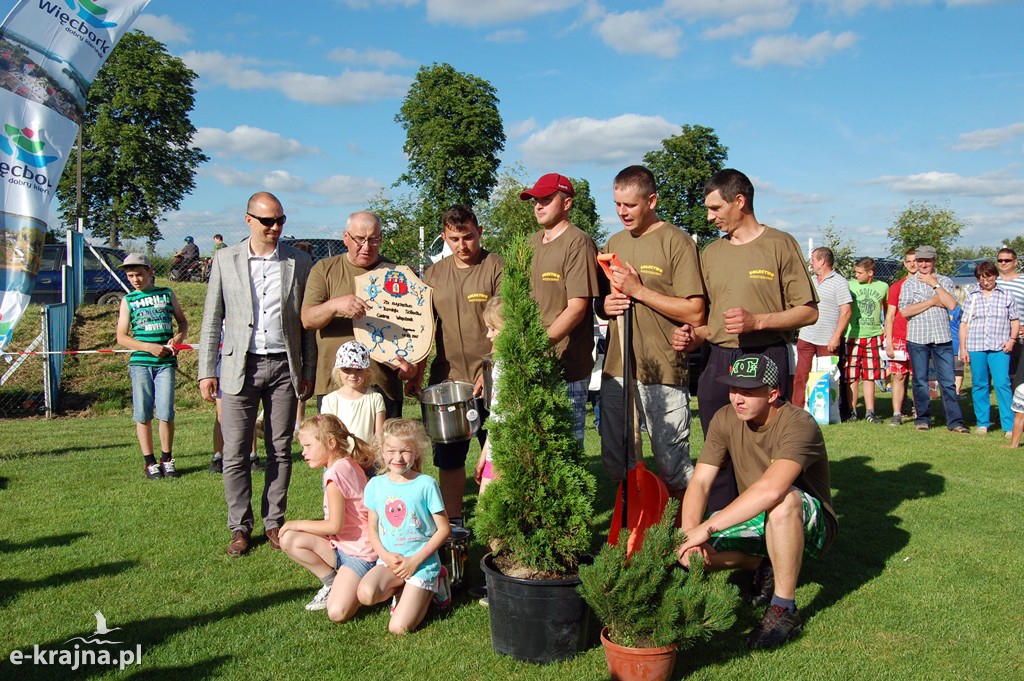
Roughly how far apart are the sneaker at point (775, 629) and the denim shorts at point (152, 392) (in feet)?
18.9

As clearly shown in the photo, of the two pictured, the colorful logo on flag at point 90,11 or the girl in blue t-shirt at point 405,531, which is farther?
the colorful logo on flag at point 90,11

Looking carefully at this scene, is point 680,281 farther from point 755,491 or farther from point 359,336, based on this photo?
point 359,336

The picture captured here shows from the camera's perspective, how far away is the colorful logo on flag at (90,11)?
6.90 meters

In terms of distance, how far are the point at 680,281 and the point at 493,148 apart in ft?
151

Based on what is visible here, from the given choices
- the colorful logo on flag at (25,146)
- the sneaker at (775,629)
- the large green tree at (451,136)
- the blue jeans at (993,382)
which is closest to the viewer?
the sneaker at (775,629)

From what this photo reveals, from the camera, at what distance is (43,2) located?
6.66 metres

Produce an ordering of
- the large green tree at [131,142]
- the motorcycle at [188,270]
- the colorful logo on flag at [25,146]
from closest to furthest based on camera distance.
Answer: the colorful logo on flag at [25,146] → the motorcycle at [188,270] → the large green tree at [131,142]

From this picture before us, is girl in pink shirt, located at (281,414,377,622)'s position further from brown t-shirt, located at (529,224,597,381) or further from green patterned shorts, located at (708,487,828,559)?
green patterned shorts, located at (708,487,828,559)

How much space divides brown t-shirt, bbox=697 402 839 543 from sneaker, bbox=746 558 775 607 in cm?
38

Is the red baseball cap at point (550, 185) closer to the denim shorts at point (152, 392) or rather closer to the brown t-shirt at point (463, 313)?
the brown t-shirt at point (463, 313)

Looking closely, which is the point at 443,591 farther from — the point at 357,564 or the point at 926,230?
the point at 926,230

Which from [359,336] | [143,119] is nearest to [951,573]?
[359,336]

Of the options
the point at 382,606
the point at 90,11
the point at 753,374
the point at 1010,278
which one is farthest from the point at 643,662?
the point at 1010,278

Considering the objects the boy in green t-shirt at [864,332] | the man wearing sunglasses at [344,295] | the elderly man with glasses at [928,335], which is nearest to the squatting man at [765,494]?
the man wearing sunglasses at [344,295]
